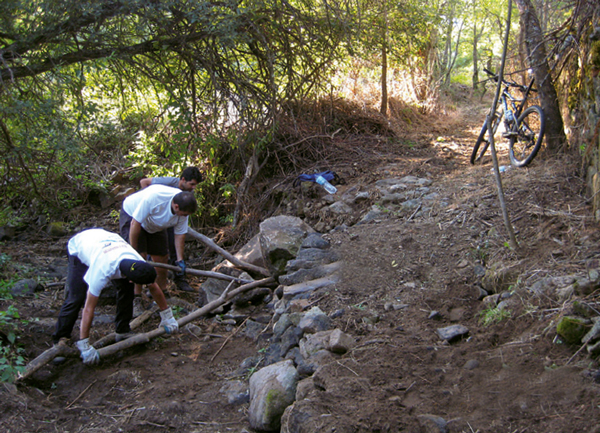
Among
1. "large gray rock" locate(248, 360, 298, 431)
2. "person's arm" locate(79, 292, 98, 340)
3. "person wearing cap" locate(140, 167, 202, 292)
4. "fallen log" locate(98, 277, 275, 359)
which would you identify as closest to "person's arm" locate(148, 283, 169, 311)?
"fallen log" locate(98, 277, 275, 359)

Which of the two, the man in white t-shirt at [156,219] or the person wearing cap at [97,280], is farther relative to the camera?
the man in white t-shirt at [156,219]

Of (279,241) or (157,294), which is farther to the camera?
(279,241)

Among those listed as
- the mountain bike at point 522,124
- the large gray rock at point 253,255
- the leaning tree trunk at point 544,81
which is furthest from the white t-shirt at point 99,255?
the leaning tree trunk at point 544,81

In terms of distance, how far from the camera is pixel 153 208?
16.8ft

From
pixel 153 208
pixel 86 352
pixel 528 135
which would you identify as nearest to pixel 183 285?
pixel 153 208

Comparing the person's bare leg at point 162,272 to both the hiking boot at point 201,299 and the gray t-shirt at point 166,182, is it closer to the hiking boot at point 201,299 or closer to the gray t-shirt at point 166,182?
the hiking boot at point 201,299

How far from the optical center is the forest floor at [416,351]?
8.05 ft

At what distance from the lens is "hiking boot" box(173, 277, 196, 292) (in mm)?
6242

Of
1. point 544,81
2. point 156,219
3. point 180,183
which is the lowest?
point 156,219

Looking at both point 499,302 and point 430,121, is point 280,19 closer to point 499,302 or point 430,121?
point 499,302

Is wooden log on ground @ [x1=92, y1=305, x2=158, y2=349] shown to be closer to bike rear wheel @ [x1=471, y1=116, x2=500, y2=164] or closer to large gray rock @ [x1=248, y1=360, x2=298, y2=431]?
large gray rock @ [x1=248, y1=360, x2=298, y2=431]

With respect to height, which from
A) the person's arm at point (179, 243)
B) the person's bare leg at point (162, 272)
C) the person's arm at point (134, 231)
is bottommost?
the person's bare leg at point (162, 272)

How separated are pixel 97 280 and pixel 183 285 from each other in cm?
228

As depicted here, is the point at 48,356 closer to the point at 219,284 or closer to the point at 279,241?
the point at 219,284
